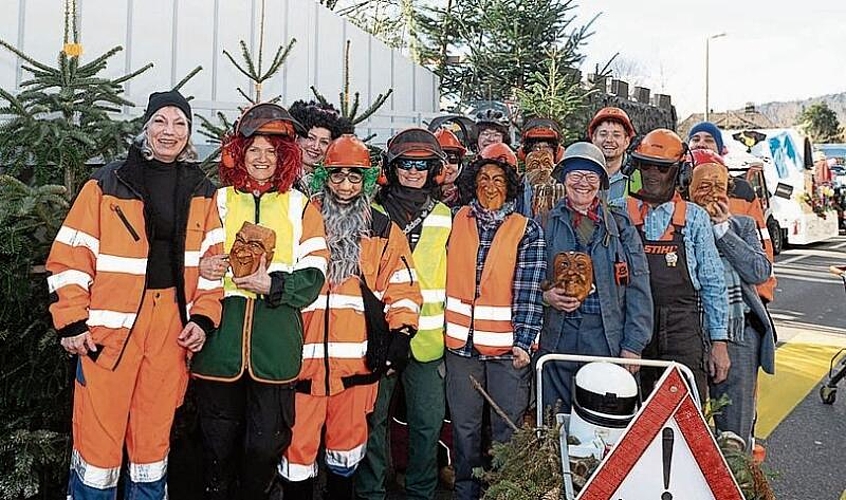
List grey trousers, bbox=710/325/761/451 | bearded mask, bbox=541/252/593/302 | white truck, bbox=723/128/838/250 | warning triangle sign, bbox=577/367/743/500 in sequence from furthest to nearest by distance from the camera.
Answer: white truck, bbox=723/128/838/250, grey trousers, bbox=710/325/761/451, bearded mask, bbox=541/252/593/302, warning triangle sign, bbox=577/367/743/500

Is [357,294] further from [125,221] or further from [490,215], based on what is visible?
[125,221]

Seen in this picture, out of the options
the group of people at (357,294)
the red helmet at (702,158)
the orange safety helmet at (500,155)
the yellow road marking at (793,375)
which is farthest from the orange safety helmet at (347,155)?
the yellow road marking at (793,375)

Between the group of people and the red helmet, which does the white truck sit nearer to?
the red helmet

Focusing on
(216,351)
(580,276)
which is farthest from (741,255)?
(216,351)

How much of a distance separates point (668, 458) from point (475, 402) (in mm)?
1524

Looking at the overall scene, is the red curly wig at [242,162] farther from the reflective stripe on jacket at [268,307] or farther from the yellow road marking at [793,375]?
the yellow road marking at [793,375]

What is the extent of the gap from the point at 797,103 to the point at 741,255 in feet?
356

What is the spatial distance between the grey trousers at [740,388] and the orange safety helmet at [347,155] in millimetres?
2337

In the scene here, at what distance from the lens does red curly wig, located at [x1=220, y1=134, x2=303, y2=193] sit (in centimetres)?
329

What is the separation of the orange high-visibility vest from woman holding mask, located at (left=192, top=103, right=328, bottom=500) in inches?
31.1

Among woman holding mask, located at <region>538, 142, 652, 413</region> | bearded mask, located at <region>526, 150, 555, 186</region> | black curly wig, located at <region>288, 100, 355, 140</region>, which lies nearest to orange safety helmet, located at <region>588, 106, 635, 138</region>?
bearded mask, located at <region>526, 150, 555, 186</region>

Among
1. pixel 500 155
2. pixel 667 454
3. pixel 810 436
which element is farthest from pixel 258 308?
pixel 810 436

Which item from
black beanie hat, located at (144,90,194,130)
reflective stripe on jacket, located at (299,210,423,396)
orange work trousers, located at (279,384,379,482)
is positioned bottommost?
orange work trousers, located at (279,384,379,482)

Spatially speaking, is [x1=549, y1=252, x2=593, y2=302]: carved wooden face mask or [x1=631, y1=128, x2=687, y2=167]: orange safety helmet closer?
[x1=549, y1=252, x2=593, y2=302]: carved wooden face mask
